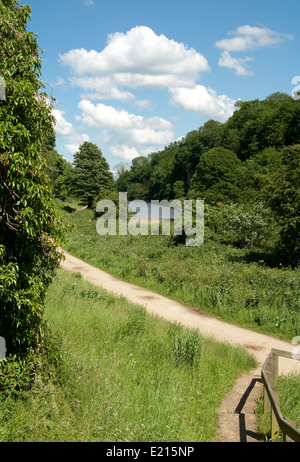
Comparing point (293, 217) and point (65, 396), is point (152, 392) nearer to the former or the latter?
point (65, 396)

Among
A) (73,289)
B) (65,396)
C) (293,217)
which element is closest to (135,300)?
(73,289)

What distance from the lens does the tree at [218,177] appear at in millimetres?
42344

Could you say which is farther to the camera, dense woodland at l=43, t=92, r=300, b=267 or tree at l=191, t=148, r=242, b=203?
tree at l=191, t=148, r=242, b=203

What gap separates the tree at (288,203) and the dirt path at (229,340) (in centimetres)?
673

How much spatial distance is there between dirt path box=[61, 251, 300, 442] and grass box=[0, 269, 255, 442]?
9.4 inches

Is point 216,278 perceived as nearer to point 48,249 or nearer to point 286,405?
point 286,405

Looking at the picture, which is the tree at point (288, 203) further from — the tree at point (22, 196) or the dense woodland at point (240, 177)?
the tree at point (22, 196)

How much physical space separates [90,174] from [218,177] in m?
20.4

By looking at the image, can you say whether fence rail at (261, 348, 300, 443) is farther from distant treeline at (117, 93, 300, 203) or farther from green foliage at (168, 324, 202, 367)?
distant treeline at (117, 93, 300, 203)

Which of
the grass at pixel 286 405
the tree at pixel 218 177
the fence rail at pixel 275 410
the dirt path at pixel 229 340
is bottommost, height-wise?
the dirt path at pixel 229 340

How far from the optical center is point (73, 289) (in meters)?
13.9

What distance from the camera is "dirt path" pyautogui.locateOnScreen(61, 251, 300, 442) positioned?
595 centimetres

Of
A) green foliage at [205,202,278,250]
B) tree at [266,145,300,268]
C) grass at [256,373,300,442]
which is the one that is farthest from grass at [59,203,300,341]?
grass at [256,373,300,442]

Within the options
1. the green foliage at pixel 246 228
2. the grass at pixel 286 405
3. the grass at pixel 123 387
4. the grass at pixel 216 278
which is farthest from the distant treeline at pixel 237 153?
the grass at pixel 286 405
